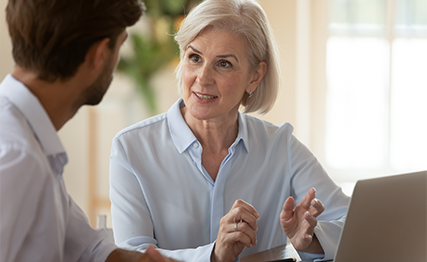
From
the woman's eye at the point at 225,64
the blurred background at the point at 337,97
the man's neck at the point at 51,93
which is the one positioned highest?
the man's neck at the point at 51,93

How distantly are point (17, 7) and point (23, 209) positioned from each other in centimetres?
38

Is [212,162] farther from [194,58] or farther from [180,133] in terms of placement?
[194,58]

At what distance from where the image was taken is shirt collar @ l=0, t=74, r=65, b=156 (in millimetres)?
795

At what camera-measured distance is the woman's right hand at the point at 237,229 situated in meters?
1.22

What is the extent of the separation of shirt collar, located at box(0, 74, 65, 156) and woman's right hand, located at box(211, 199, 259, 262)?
57cm

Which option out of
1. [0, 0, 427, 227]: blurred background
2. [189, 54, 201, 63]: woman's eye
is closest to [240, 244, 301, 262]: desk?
[189, 54, 201, 63]: woman's eye

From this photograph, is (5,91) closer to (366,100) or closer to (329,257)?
(329,257)

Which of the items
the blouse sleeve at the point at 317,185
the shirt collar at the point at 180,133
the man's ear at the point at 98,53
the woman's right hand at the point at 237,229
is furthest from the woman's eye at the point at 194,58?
the man's ear at the point at 98,53

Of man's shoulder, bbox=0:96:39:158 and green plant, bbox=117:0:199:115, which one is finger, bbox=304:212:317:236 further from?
green plant, bbox=117:0:199:115

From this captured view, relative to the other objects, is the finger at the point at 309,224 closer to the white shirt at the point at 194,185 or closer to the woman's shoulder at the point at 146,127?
the white shirt at the point at 194,185

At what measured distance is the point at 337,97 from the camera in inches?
160

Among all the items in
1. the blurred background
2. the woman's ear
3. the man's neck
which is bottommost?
the blurred background

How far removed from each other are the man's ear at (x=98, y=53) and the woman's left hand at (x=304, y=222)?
2.28 feet

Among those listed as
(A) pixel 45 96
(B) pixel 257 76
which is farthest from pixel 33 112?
(B) pixel 257 76
